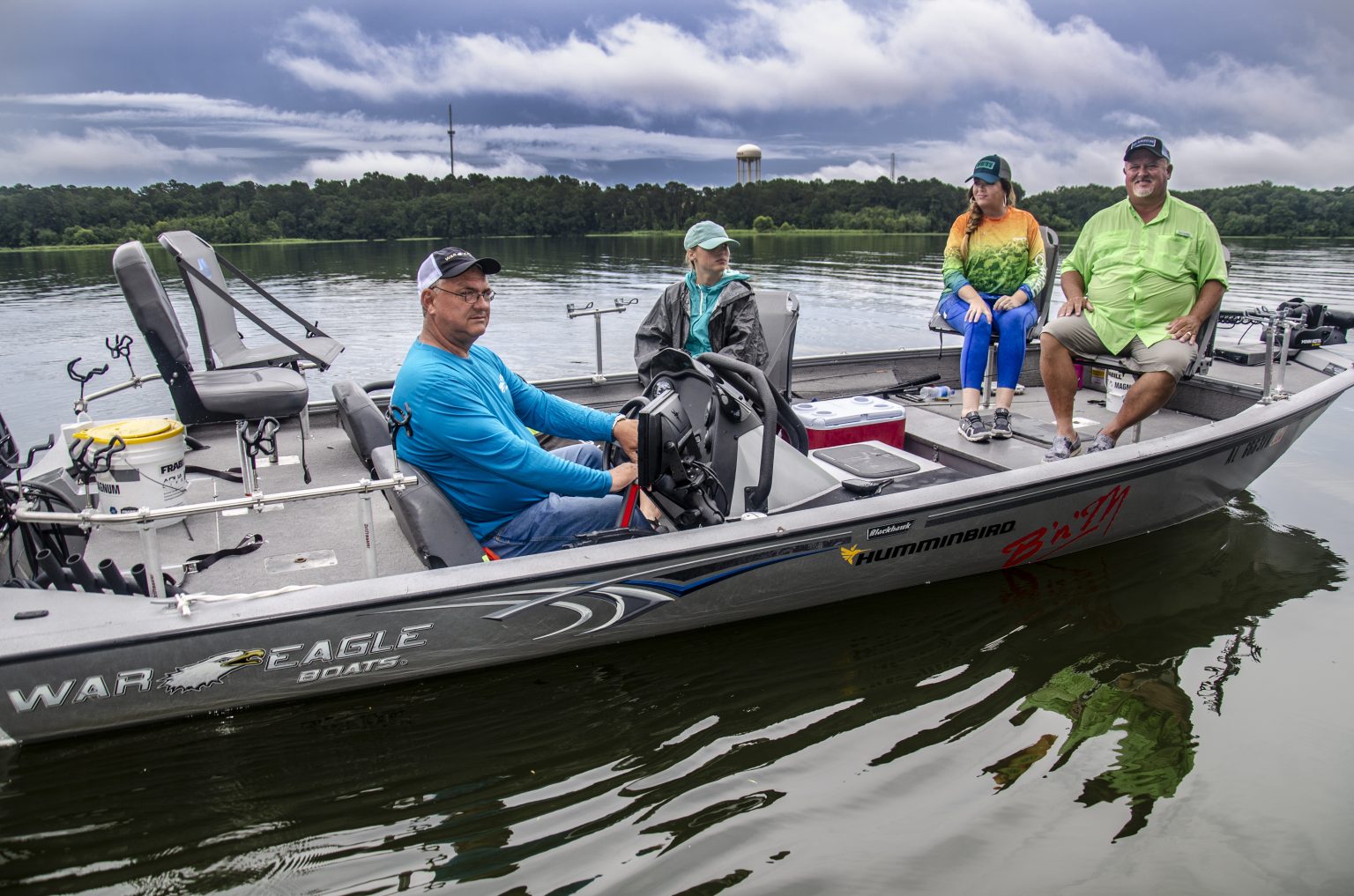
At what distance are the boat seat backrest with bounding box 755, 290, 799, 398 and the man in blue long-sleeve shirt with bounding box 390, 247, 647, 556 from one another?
1.97 meters

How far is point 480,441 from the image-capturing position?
3.01 metres

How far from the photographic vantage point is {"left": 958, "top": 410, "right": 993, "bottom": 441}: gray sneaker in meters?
4.75

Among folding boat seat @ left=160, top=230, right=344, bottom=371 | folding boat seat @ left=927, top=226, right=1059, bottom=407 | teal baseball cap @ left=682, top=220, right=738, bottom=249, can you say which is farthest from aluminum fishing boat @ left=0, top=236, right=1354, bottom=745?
teal baseball cap @ left=682, top=220, right=738, bottom=249

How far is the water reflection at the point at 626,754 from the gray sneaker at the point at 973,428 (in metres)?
1.03

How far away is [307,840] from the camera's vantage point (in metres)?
2.64

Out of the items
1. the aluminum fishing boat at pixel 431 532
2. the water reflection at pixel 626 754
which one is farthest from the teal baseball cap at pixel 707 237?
the water reflection at pixel 626 754

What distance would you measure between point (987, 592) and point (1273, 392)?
86.4 inches

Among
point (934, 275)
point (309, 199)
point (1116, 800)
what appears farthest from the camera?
point (309, 199)

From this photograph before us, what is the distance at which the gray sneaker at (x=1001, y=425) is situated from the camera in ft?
15.7

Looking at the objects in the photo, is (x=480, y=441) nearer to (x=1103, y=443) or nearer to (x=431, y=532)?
Result: (x=431, y=532)

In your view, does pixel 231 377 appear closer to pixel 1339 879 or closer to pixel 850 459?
pixel 850 459

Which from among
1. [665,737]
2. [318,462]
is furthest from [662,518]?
[318,462]

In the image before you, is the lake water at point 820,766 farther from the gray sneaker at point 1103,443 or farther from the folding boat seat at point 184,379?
the folding boat seat at point 184,379

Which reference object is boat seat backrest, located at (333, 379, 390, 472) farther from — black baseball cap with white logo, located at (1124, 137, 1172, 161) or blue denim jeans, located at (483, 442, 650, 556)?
black baseball cap with white logo, located at (1124, 137, 1172, 161)
